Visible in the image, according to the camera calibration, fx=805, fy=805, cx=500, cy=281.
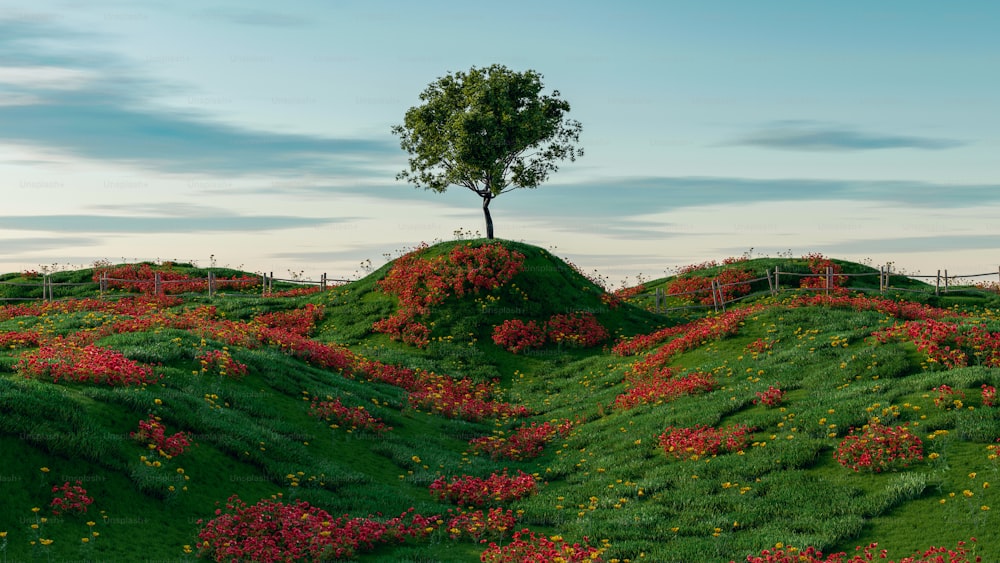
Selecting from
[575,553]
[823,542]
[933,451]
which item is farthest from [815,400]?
[575,553]

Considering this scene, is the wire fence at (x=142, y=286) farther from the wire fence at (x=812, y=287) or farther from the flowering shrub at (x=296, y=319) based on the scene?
the wire fence at (x=812, y=287)

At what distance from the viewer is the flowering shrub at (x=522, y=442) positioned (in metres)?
21.5

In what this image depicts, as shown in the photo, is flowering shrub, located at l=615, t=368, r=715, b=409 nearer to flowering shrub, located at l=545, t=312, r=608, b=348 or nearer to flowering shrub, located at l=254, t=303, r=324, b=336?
flowering shrub, located at l=545, t=312, r=608, b=348

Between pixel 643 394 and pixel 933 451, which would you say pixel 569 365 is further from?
pixel 933 451

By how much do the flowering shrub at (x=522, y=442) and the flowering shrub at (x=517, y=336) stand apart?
11781 millimetres

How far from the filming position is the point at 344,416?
2180 cm

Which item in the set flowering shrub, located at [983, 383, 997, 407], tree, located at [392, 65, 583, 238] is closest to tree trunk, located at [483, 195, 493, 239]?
tree, located at [392, 65, 583, 238]

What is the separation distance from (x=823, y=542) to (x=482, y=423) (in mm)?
13997

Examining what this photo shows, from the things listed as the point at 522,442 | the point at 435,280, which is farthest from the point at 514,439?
the point at 435,280

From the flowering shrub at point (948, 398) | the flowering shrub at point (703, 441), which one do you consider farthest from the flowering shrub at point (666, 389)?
the flowering shrub at point (948, 398)

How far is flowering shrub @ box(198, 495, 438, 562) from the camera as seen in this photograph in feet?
42.9

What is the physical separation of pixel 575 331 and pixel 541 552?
25.4 m

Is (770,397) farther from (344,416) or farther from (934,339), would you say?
(344,416)

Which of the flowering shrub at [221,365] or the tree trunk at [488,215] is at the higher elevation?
the tree trunk at [488,215]
